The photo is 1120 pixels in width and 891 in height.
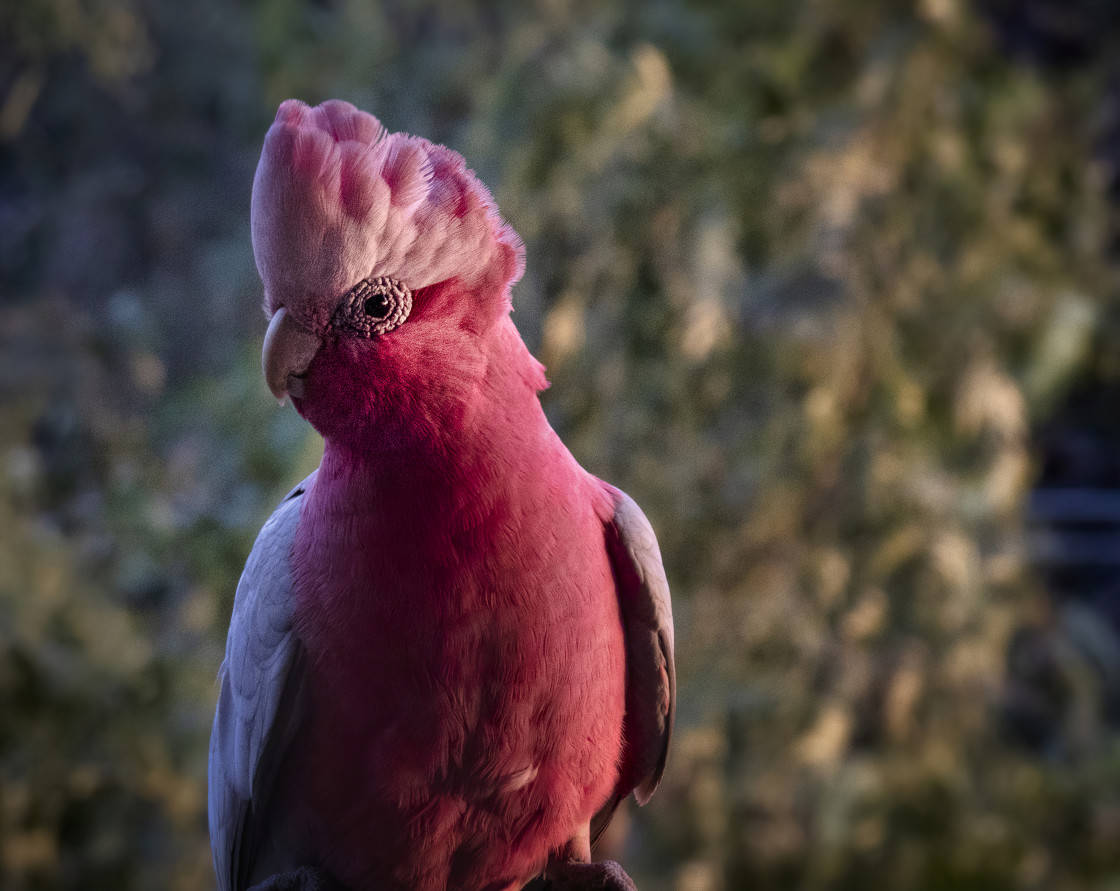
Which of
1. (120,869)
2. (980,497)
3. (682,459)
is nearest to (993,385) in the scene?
(980,497)

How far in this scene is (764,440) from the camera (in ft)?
5.69

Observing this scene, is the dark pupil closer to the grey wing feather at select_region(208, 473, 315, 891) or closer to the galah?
the galah

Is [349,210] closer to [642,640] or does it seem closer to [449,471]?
[449,471]

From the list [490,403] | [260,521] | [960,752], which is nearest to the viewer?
[490,403]

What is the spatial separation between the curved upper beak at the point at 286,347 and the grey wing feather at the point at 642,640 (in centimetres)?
26

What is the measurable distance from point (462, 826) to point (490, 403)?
27 centimetres

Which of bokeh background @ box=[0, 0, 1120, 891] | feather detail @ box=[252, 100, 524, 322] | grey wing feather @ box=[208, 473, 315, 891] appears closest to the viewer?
feather detail @ box=[252, 100, 524, 322]

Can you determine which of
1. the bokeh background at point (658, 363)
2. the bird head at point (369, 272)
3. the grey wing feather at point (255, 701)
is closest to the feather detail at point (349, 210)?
the bird head at point (369, 272)

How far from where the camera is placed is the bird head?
570 millimetres

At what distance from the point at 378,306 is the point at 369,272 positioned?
2 centimetres

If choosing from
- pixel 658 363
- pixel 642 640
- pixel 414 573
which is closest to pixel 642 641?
pixel 642 640

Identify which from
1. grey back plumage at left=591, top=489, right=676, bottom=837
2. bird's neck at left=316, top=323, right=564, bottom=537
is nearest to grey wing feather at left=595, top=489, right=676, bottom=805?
grey back plumage at left=591, top=489, right=676, bottom=837

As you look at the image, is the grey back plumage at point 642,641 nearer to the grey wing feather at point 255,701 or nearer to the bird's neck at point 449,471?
the bird's neck at point 449,471

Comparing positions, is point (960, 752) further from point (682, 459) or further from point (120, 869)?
point (120, 869)
